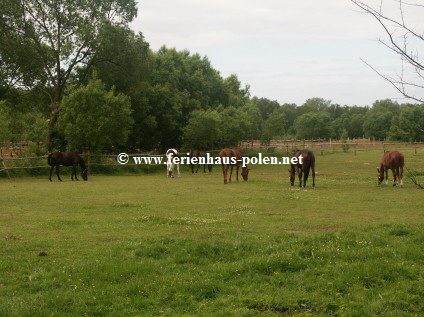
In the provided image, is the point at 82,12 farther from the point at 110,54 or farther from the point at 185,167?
the point at 185,167

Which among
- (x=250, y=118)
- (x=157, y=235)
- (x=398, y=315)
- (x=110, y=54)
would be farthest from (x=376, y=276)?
(x=250, y=118)

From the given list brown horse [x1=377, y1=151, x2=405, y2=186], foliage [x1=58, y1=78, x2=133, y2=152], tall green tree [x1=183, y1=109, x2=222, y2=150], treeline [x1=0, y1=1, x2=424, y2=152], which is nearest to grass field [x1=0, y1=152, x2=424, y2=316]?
brown horse [x1=377, y1=151, x2=405, y2=186]

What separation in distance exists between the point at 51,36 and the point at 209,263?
29635mm

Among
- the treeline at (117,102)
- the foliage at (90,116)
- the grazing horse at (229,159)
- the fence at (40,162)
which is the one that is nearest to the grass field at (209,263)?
the grazing horse at (229,159)

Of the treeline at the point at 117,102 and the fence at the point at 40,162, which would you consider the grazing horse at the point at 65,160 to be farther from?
the treeline at the point at 117,102

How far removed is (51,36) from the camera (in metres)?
32.4

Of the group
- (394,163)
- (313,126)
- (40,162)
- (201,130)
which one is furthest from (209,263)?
(313,126)

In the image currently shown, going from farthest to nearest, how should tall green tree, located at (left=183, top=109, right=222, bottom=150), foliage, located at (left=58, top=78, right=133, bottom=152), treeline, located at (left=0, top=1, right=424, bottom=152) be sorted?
tall green tree, located at (left=183, top=109, right=222, bottom=150) < treeline, located at (left=0, top=1, right=424, bottom=152) < foliage, located at (left=58, top=78, right=133, bottom=152)

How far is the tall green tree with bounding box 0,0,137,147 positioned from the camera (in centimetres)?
3088

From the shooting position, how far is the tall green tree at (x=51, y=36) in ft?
101

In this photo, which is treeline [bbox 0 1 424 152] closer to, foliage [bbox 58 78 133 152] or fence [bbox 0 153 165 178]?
foliage [bbox 58 78 133 152]

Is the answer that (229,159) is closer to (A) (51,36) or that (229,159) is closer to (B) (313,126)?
(A) (51,36)

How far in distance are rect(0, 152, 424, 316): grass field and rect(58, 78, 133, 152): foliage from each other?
56.4 feet

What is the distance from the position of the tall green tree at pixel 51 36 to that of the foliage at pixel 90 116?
2.85 metres
